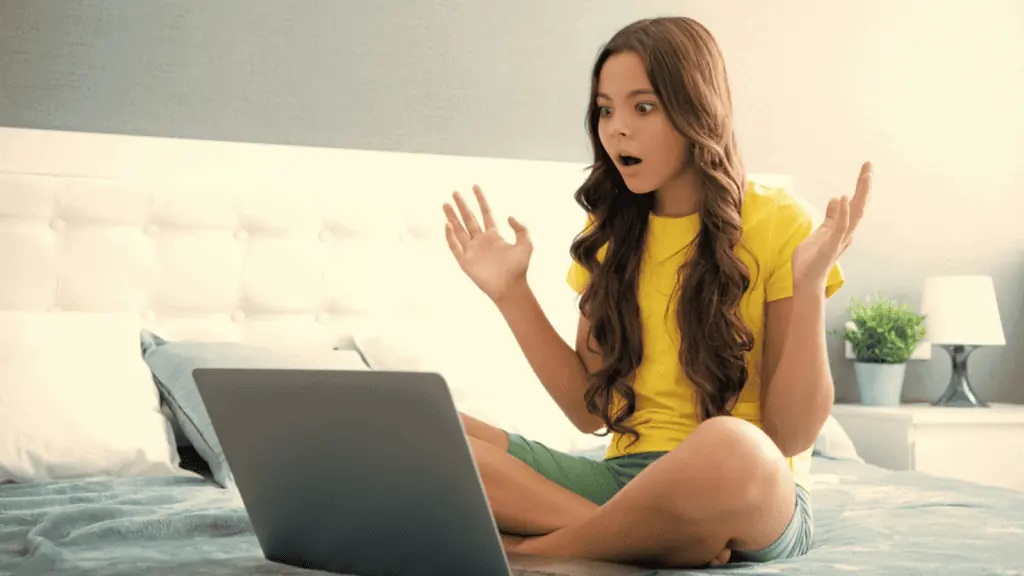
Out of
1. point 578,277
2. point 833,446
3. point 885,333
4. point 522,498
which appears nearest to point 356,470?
point 522,498

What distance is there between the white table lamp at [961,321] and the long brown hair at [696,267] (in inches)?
77.1

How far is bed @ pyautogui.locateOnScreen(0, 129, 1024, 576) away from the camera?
6.15 ft

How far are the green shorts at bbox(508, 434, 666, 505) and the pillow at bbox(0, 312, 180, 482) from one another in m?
0.90

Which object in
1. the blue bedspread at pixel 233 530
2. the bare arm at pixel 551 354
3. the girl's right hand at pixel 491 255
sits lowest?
the blue bedspread at pixel 233 530

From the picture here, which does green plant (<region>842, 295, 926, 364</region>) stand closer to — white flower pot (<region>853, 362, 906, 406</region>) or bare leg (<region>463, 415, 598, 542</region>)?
white flower pot (<region>853, 362, 906, 406</region>)

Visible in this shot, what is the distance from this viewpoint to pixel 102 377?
87.8 inches

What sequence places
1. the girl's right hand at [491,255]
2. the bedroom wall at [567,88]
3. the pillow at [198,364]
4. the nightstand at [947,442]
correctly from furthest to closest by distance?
the nightstand at [947,442], the bedroom wall at [567,88], the pillow at [198,364], the girl's right hand at [491,255]

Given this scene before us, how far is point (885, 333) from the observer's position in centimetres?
338

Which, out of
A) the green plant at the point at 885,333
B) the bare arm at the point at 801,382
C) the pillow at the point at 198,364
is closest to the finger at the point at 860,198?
the bare arm at the point at 801,382

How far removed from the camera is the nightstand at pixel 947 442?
305cm

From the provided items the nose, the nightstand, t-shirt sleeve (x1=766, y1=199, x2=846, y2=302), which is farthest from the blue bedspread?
the nightstand

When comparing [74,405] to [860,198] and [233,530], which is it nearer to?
[233,530]

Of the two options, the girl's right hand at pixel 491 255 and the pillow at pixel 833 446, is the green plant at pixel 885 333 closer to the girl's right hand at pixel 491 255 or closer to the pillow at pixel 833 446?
the pillow at pixel 833 446

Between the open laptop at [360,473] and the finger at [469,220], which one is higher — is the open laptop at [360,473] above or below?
below
